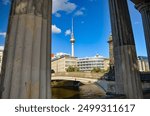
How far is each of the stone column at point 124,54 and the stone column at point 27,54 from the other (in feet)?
9.15

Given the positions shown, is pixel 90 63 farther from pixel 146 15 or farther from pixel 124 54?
pixel 124 54

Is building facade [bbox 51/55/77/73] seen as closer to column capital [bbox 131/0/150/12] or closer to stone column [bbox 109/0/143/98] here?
column capital [bbox 131/0/150/12]

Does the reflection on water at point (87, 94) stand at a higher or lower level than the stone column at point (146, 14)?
lower

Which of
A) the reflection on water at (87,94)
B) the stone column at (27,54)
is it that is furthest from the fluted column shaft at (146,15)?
the reflection on water at (87,94)

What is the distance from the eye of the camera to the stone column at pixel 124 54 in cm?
432

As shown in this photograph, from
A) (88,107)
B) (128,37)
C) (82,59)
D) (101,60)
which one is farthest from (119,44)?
(82,59)

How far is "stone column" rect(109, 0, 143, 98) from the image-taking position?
432 cm

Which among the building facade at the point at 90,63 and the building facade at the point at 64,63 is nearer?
A: the building facade at the point at 64,63

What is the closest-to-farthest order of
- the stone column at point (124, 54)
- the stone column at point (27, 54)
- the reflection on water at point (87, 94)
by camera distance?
1. the stone column at point (27, 54)
2. the stone column at point (124, 54)
3. the reflection on water at point (87, 94)

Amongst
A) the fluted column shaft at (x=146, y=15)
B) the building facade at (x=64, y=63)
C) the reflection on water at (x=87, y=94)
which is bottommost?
the reflection on water at (x=87, y=94)

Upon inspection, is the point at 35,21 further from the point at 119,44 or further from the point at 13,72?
the point at 119,44

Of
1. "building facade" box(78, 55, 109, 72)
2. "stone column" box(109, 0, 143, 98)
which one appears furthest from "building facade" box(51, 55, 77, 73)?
"stone column" box(109, 0, 143, 98)

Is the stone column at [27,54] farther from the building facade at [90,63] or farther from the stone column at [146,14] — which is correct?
the building facade at [90,63]

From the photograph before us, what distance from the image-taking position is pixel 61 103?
93.5 inches
